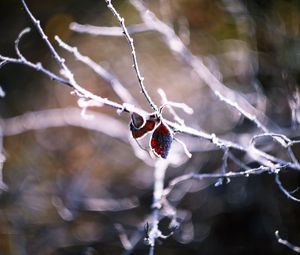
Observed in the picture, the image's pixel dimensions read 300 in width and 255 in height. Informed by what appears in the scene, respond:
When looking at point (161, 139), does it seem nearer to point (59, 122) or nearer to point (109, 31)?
point (109, 31)

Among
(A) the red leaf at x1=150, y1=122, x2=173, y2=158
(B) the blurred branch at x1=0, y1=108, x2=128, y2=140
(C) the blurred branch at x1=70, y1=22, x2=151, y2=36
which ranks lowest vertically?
(A) the red leaf at x1=150, y1=122, x2=173, y2=158

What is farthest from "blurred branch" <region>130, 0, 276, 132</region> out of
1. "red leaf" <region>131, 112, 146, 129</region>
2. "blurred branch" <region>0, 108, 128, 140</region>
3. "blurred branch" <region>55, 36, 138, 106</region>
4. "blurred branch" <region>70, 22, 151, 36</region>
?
"red leaf" <region>131, 112, 146, 129</region>

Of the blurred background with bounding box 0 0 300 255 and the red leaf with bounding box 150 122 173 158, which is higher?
the blurred background with bounding box 0 0 300 255

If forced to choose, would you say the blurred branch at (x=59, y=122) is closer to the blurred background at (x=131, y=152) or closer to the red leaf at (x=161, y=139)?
the blurred background at (x=131, y=152)

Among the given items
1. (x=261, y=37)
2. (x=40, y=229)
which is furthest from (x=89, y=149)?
(x=261, y=37)

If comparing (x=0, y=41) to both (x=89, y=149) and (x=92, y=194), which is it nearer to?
(x=89, y=149)

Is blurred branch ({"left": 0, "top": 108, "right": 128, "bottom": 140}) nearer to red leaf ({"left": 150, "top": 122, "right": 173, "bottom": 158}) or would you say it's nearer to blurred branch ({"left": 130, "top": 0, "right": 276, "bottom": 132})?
blurred branch ({"left": 130, "top": 0, "right": 276, "bottom": 132})
